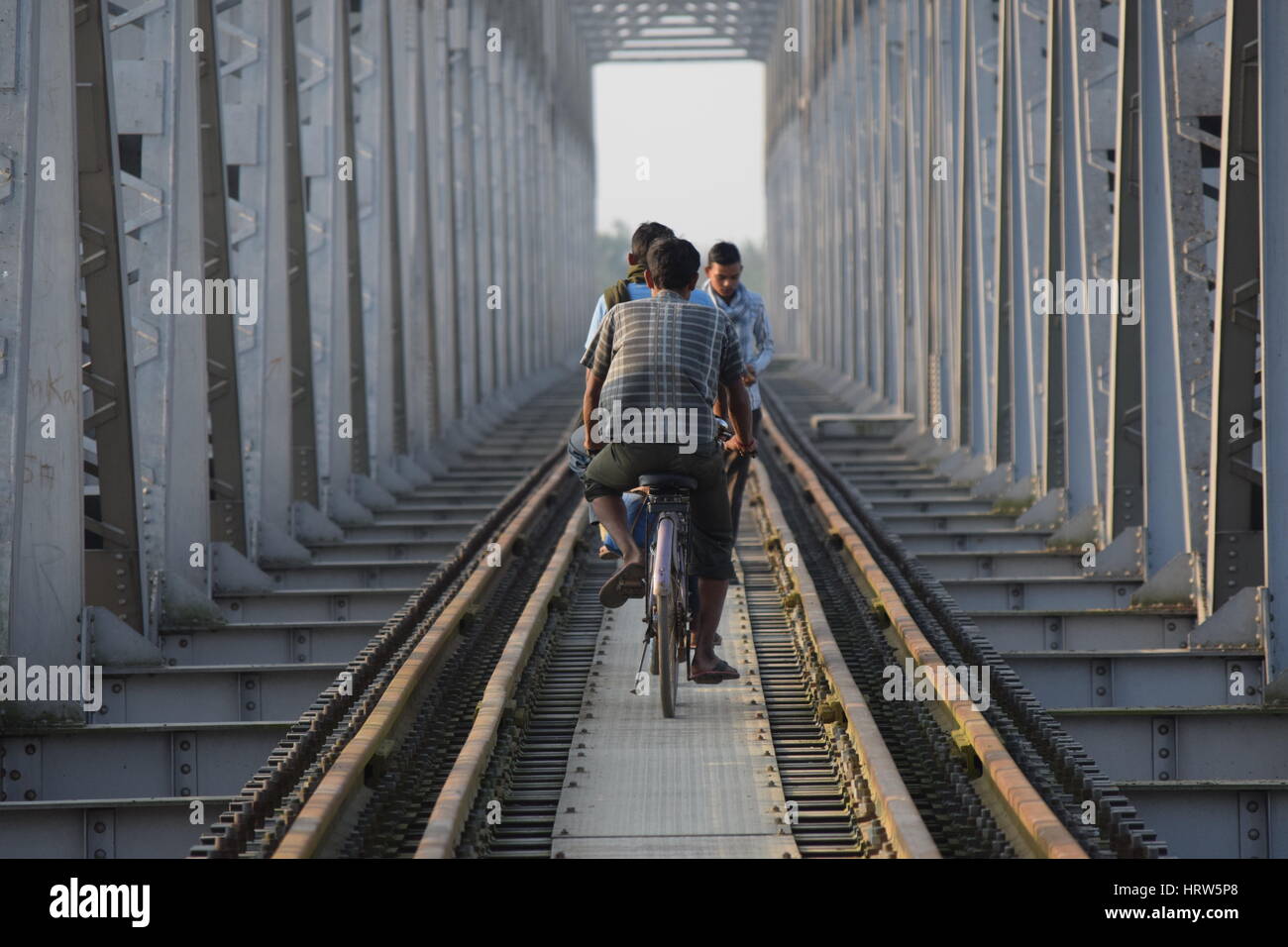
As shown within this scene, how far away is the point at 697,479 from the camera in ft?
25.6

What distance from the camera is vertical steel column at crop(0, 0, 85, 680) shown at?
8.83 meters

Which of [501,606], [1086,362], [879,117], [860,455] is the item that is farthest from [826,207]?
[501,606]

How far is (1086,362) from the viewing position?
47.2ft

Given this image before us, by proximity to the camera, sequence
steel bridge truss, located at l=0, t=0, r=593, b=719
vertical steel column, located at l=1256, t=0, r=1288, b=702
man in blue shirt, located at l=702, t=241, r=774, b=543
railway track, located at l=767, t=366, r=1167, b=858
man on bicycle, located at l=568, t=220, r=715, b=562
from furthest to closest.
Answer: man in blue shirt, located at l=702, t=241, r=774, b=543, steel bridge truss, located at l=0, t=0, r=593, b=719, vertical steel column, located at l=1256, t=0, r=1288, b=702, man on bicycle, located at l=568, t=220, r=715, b=562, railway track, located at l=767, t=366, r=1167, b=858

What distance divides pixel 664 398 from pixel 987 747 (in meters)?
1.87

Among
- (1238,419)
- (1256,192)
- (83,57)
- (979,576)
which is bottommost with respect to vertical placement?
(979,576)

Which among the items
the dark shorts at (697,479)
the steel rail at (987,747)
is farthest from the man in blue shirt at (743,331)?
the dark shorts at (697,479)

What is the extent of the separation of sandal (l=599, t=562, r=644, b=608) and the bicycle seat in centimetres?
38

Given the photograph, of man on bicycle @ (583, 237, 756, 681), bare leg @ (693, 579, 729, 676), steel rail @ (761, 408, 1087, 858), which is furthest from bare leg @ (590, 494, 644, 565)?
steel rail @ (761, 408, 1087, 858)

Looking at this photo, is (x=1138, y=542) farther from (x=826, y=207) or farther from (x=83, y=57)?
(x=826, y=207)

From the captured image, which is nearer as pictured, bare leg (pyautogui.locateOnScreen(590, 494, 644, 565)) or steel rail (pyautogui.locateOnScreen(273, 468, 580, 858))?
steel rail (pyautogui.locateOnScreen(273, 468, 580, 858))

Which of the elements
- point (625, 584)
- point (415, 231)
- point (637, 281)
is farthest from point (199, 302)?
point (415, 231)

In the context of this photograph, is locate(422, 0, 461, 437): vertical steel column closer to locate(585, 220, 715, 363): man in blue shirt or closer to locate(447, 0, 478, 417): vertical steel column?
locate(447, 0, 478, 417): vertical steel column
